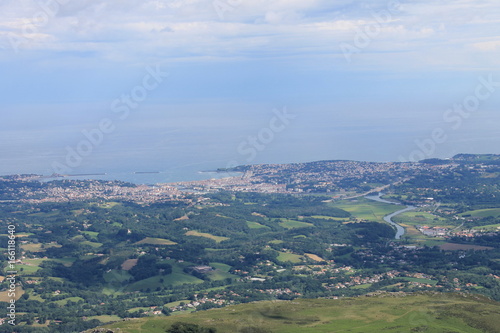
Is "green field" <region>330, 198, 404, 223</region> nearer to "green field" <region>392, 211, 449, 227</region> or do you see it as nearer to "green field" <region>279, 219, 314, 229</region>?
"green field" <region>392, 211, 449, 227</region>

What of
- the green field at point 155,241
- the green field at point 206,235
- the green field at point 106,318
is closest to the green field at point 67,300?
the green field at point 106,318

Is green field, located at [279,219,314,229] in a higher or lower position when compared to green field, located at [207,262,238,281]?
higher

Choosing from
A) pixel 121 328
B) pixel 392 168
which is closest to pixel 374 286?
pixel 121 328

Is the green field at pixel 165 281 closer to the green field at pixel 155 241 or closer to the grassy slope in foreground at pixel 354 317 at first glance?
the green field at pixel 155 241

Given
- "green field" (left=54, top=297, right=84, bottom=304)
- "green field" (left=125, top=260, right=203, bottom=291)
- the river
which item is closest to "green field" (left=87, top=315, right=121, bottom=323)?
"green field" (left=54, top=297, right=84, bottom=304)

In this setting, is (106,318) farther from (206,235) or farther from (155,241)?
(206,235)

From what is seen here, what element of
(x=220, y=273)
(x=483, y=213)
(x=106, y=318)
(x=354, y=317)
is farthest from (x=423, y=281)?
(x=483, y=213)
